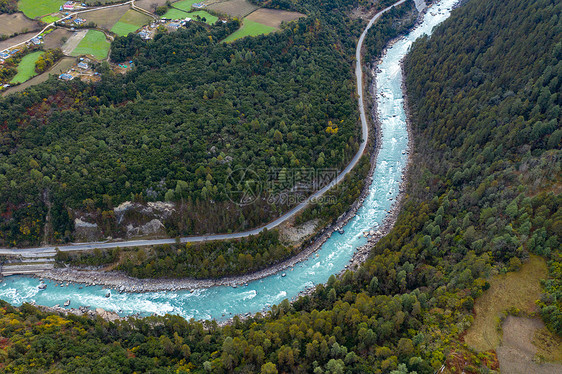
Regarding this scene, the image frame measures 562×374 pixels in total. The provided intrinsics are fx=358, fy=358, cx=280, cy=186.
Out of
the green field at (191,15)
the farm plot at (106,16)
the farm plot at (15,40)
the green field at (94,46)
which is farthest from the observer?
the green field at (191,15)

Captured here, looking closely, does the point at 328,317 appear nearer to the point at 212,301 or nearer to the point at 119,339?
the point at 212,301

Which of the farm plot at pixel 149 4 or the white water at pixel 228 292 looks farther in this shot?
the farm plot at pixel 149 4

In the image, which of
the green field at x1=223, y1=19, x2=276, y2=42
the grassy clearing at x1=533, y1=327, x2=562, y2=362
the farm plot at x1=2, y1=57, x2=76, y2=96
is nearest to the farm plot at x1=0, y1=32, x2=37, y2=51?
the farm plot at x1=2, y1=57, x2=76, y2=96

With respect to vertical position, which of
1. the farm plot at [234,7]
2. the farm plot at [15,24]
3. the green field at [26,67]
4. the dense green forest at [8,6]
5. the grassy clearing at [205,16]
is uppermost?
the farm plot at [234,7]

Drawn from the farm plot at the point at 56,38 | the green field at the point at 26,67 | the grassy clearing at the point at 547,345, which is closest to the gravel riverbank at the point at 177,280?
the grassy clearing at the point at 547,345

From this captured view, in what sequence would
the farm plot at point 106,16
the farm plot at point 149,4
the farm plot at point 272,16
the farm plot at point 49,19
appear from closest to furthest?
1. the farm plot at point 49,19
2. the farm plot at point 106,16
3. the farm plot at point 149,4
4. the farm plot at point 272,16

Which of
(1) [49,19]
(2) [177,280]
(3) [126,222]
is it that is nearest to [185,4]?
(1) [49,19]

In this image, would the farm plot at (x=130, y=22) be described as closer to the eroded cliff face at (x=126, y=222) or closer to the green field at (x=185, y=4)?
the green field at (x=185, y=4)

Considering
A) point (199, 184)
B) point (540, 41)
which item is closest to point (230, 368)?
point (199, 184)
